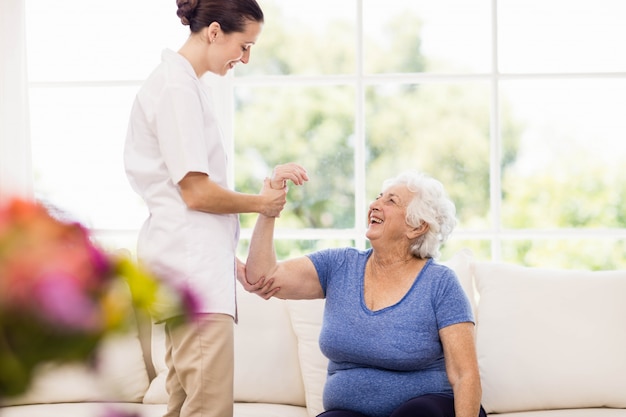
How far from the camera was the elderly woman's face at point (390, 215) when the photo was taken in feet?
8.62

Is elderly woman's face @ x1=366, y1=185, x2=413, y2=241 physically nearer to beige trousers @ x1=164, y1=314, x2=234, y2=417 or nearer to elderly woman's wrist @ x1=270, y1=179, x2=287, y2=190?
elderly woman's wrist @ x1=270, y1=179, x2=287, y2=190

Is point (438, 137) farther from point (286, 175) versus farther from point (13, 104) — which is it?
point (13, 104)

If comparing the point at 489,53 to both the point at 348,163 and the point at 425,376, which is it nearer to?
the point at 348,163

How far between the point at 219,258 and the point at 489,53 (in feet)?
6.53

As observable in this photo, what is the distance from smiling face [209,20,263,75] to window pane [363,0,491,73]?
1.55 m

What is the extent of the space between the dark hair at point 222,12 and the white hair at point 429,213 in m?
0.82

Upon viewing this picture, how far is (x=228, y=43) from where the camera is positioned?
2141 millimetres

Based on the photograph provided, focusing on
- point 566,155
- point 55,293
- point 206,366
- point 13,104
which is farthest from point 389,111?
point 55,293

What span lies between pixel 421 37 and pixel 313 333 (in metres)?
1.42

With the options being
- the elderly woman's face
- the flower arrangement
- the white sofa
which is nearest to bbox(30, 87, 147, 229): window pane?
the white sofa

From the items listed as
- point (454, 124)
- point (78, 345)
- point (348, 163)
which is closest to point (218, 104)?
point (348, 163)

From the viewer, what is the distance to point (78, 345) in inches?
23.3

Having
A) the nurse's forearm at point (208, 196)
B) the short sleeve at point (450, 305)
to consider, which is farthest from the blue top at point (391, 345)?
the nurse's forearm at point (208, 196)

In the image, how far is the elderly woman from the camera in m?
2.44
